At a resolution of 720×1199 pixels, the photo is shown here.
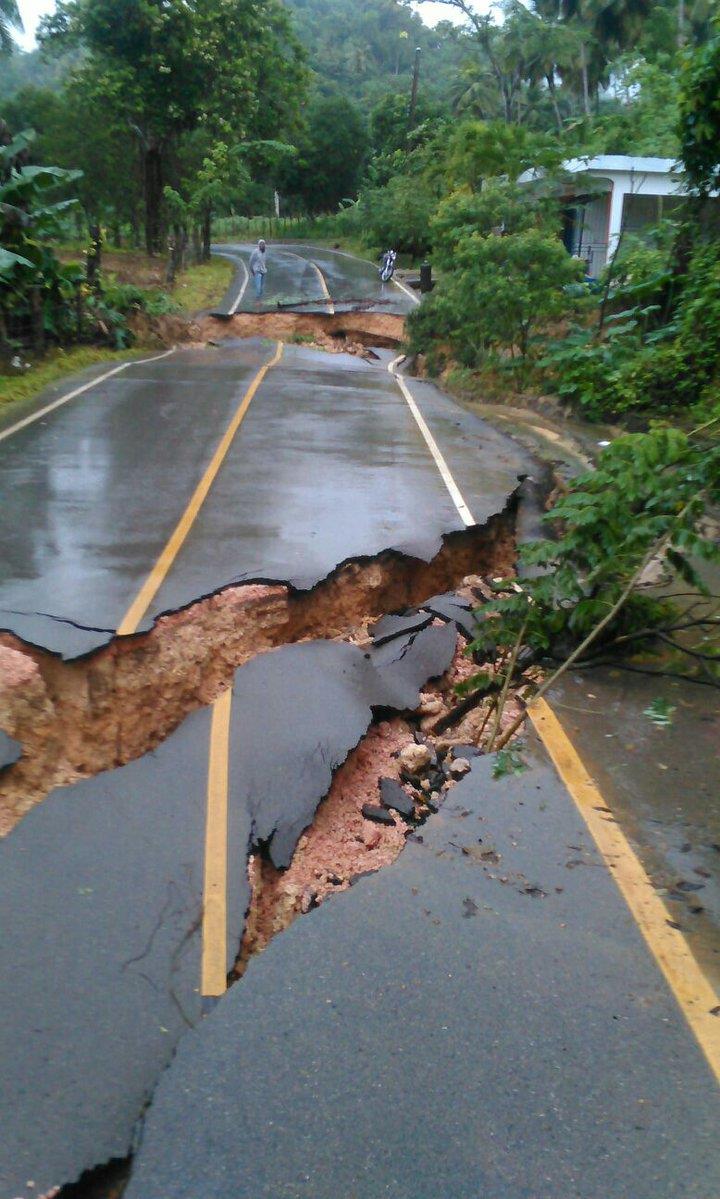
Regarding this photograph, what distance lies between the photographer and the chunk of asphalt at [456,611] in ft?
29.0

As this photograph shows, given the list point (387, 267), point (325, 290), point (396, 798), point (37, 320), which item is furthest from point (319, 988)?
point (387, 267)

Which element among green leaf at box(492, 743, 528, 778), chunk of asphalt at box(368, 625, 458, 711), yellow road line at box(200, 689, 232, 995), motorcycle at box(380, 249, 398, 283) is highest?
Answer: motorcycle at box(380, 249, 398, 283)

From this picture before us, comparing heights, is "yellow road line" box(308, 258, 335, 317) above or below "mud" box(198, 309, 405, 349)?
above

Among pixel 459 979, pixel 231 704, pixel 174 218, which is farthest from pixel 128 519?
pixel 174 218

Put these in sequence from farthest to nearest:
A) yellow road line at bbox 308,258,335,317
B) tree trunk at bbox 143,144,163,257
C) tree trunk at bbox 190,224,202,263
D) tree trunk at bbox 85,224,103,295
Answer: tree trunk at bbox 190,224,202,263, tree trunk at bbox 143,144,163,257, yellow road line at bbox 308,258,335,317, tree trunk at bbox 85,224,103,295

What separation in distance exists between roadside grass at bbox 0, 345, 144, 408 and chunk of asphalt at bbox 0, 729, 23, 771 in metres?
12.1

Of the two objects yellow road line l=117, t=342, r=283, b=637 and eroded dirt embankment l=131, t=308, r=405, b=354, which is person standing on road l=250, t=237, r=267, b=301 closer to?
eroded dirt embankment l=131, t=308, r=405, b=354

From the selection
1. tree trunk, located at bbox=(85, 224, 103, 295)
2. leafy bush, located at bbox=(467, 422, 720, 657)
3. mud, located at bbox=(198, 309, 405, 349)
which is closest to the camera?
leafy bush, located at bbox=(467, 422, 720, 657)

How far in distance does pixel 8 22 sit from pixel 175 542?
52.4m

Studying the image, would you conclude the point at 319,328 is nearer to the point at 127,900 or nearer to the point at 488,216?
the point at 488,216

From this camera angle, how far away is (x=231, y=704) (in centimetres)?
705

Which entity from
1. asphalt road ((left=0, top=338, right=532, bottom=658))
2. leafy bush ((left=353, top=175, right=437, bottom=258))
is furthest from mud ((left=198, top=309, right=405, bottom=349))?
leafy bush ((left=353, top=175, right=437, bottom=258))

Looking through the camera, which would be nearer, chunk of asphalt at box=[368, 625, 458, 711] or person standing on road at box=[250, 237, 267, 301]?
chunk of asphalt at box=[368, 625, 458, 711]

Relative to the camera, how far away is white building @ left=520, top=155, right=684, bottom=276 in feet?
92.9
